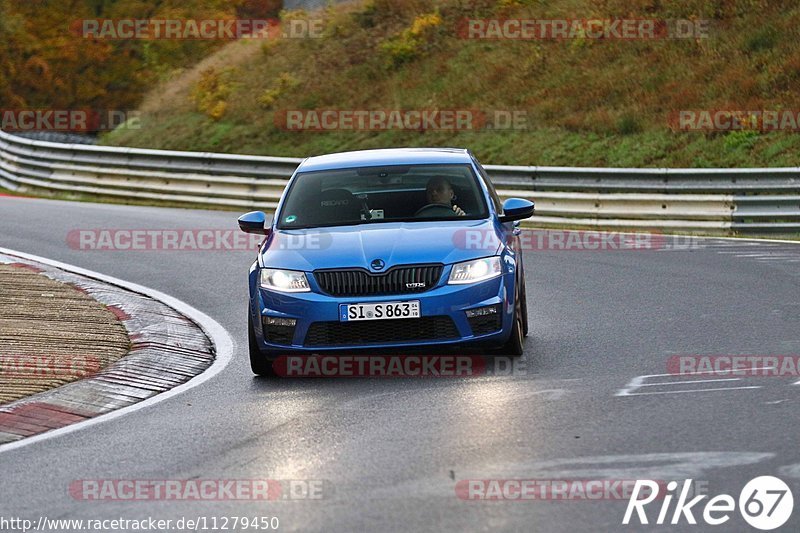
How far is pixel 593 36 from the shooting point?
3353 cm

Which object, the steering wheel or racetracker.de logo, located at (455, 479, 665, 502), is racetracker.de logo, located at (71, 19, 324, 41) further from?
racetracker.de logo, located at (455, 479, 665, 502)

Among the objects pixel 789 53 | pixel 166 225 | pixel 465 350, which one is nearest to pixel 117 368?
pixel 465 350

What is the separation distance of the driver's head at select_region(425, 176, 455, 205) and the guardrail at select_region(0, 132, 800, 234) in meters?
10.2

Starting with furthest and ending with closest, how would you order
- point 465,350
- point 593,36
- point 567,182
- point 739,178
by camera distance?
point 593,36 < point 567,182 < point 739,178 < point 465,350

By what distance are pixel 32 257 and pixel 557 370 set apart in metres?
9.59

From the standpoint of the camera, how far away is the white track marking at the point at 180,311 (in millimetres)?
8523

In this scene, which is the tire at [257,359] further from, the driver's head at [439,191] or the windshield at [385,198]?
the driver's head at [439,191]

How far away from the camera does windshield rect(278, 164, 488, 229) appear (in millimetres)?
11016

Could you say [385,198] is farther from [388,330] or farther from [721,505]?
[721,505]

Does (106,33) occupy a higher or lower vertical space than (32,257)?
higher

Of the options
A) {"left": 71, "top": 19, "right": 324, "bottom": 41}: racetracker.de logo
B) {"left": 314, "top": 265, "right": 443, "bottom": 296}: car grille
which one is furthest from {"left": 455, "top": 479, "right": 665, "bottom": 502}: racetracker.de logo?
{"left": 71, "top": 19, "right": 324, "bottom": 41}: racetracker.de logo

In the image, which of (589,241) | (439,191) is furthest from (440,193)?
(589,241)

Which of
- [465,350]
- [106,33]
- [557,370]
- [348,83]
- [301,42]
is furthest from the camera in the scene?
[106,33]

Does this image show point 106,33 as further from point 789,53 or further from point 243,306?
point 243,306
